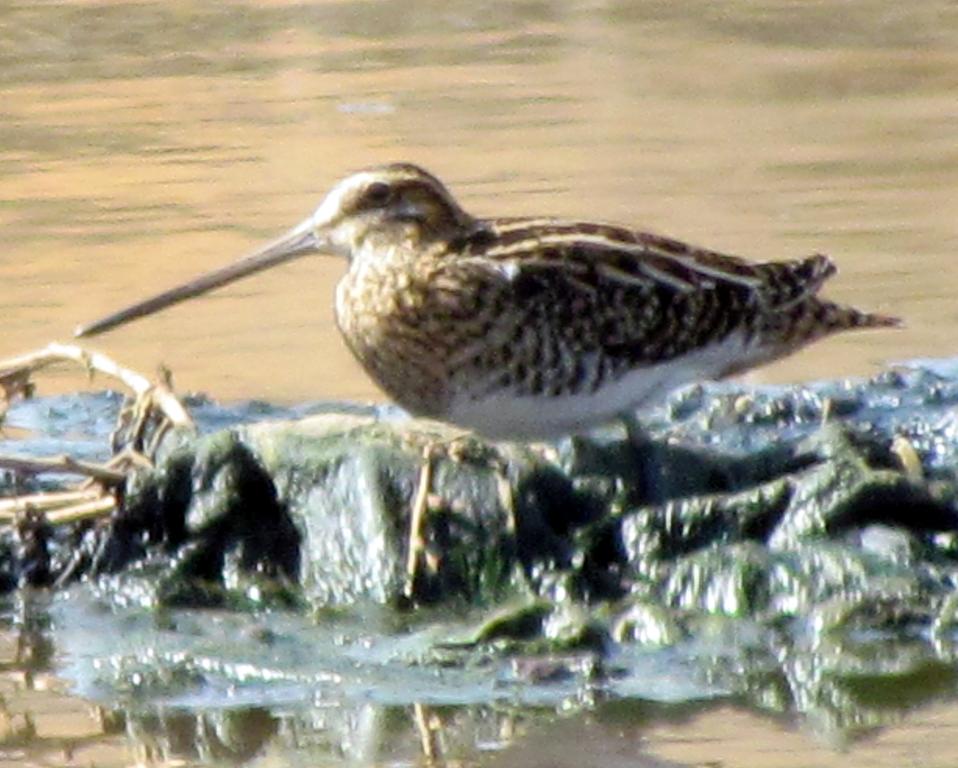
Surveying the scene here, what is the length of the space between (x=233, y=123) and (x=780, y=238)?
2.97m

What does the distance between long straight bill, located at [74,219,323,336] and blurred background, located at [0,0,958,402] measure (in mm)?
1050

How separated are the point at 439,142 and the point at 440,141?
1.0 inches

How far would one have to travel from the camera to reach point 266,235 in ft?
32.9

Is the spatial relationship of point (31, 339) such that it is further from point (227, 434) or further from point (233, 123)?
point (233, 123)

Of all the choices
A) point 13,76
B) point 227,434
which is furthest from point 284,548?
point 13,76

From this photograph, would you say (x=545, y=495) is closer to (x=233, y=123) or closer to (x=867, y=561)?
(x=867, y=561)

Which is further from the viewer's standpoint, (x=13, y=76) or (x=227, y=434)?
(x=13, y=76)

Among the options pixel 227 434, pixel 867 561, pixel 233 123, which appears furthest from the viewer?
pixel 233 123

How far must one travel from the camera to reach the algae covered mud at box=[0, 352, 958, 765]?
6.14 m

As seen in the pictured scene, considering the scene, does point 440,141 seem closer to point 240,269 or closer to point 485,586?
point 240,269

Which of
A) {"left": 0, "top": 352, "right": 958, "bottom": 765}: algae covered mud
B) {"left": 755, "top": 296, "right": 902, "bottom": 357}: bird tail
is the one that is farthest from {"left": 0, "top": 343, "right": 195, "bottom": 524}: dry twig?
{"left": 755, "top": 296, "right": 902, "bottom": 357}: bird tail

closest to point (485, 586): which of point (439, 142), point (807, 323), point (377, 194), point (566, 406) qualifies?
point (566, 406)

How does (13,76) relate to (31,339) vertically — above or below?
above

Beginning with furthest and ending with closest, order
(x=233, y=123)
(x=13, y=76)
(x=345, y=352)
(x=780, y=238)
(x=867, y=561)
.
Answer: (x=13, y=76) < (x=233, y=123) < (x=780, y=238) < (x=345, y=352) < (x=867, y=561)
